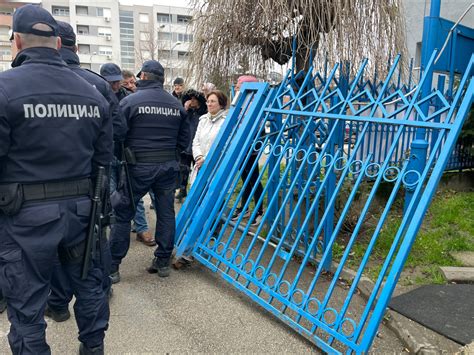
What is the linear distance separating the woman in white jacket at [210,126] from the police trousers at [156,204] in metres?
0.60

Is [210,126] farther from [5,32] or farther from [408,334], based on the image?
[5,32]

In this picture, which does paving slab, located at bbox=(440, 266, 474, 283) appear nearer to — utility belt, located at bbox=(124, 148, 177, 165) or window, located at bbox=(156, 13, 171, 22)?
utility belt, located at bbox=(124, 148, 177, 165)

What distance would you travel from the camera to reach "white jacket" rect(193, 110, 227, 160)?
13.7ft

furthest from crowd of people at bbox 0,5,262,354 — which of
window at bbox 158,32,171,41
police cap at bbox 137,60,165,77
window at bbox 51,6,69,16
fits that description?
window at bbox 51,6,69,16

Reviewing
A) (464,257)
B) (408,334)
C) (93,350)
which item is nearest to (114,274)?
(93,350)

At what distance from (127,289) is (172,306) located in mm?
506

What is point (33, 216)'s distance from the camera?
1.95 m

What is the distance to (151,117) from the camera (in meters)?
3.45

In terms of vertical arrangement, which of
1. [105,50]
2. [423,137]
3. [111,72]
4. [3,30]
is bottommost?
[423,137]

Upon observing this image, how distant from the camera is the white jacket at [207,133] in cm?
418

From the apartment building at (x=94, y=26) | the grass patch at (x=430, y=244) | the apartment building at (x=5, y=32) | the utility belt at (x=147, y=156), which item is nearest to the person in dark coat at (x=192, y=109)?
the utility belt at (x=147, y=156)

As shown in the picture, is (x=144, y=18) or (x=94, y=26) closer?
(x=94, y=26)

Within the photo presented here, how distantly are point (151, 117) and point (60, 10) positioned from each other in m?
51.4

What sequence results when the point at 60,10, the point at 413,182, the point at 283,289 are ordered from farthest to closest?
the point at 60,10, the point at 283,289, the point at 413,182
